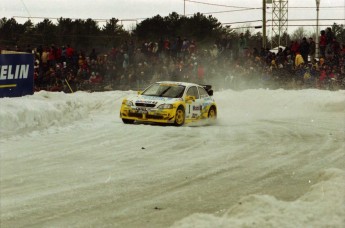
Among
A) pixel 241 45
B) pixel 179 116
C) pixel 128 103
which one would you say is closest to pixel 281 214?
pixel 179 116

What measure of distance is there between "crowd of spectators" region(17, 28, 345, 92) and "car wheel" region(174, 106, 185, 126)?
12317mm

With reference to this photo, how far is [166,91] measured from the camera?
17156 mm

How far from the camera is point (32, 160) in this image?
9.86 metres

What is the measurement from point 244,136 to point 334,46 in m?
15.2

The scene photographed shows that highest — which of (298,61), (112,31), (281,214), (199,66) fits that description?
(112,31)

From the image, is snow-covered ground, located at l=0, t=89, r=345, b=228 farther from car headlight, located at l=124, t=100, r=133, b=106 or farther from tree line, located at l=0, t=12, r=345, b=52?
tree line, located at l=0, t=12, r=345, b=52

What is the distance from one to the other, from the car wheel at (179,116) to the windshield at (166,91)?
0.55m

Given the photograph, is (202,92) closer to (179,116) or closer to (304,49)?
(179,116)

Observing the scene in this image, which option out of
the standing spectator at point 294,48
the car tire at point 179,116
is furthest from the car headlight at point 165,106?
the standing spectator at point 294,48

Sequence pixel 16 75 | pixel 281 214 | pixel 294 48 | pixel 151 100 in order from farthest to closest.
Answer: pixel 294 48, pixel 16 75, pixel 151 100, pixel 281 214

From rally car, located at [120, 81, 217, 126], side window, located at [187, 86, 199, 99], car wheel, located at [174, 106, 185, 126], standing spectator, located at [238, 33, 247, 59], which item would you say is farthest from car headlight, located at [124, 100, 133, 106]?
standing spectator, located at [238, 33, 247, 59]

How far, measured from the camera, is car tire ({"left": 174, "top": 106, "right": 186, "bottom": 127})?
Result: 16.3 metres

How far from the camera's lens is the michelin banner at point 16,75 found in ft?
53.4

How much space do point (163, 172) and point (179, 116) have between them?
765cm
